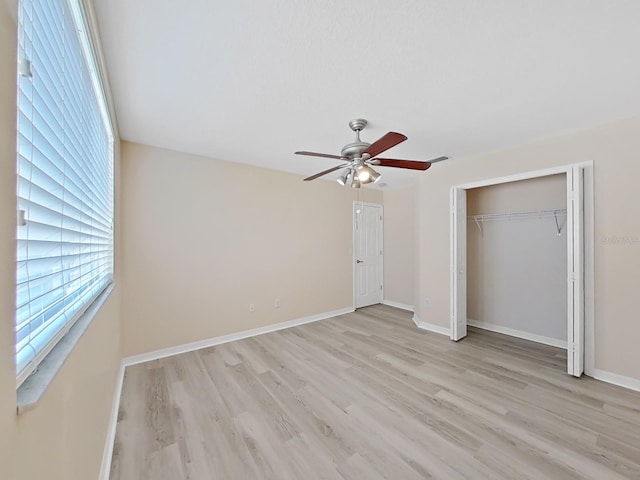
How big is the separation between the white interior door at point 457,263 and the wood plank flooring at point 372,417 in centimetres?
43

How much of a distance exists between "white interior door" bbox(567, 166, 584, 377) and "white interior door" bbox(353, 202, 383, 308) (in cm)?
306

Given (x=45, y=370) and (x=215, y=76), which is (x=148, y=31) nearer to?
(x=215, y=76)

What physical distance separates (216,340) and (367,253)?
315 centimetres

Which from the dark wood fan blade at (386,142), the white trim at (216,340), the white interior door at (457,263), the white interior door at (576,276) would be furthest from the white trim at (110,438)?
the white interior door at (576,276)

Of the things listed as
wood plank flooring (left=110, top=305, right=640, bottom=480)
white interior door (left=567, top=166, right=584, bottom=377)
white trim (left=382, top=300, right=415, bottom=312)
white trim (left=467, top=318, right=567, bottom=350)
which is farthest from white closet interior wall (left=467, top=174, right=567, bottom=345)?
white trim (left=382, top=300, right=415, bottom=312)

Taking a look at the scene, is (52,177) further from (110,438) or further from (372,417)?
(372,417)

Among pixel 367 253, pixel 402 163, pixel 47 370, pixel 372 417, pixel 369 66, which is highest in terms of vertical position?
pixel 369 66

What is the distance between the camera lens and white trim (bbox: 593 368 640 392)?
2.46m

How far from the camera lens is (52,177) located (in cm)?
88

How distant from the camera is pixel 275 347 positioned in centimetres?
344

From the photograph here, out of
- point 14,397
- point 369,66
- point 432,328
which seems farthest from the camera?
point 432,328

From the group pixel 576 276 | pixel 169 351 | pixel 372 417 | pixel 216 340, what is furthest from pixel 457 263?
pixel 169 351

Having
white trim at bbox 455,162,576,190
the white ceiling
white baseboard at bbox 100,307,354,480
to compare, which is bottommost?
white baseboard at bbox 100,307,354,480

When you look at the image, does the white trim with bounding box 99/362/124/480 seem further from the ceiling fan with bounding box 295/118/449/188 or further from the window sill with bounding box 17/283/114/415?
the ceiling fan with bounding box 295/118/449/188
